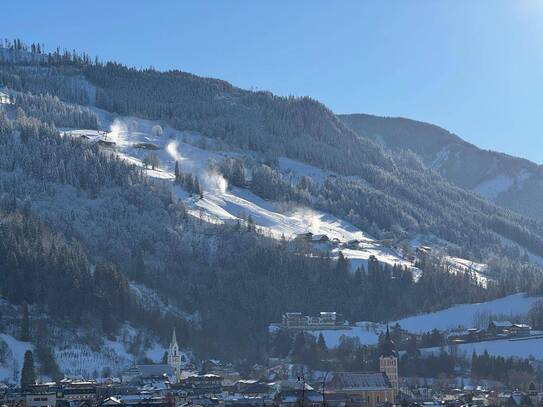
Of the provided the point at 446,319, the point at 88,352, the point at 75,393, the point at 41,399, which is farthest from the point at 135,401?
the point at 446,319


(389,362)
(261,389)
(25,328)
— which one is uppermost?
(25,328)

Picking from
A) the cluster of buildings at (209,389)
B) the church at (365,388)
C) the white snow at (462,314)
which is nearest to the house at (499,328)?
the white snow at (462,314)

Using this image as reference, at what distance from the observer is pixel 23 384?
422ft

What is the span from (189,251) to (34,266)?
126 feet

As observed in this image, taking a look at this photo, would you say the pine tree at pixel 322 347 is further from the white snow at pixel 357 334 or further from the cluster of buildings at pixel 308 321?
the cluster of buildings at pixel 308 321

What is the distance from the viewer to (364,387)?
13412 centimetres

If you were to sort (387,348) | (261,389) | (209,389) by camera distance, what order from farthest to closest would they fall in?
(387,348) < (209,389) < (261,389)

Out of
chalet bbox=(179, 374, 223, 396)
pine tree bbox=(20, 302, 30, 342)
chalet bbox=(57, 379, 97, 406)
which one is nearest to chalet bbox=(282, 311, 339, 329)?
chalet bbox=(179, 374, 223, 396)

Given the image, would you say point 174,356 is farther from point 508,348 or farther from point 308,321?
point 508,348

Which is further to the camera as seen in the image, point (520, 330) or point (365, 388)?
point (520, 330)

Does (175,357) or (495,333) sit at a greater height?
(495,333)

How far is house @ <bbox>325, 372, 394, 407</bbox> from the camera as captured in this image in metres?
132

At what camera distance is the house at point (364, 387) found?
132000 millimetres

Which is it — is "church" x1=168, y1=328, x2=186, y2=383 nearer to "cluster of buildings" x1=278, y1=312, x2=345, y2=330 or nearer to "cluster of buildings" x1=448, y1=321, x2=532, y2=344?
"cluster of buildings" x1=278, y1=312, x2=345, y2=330
